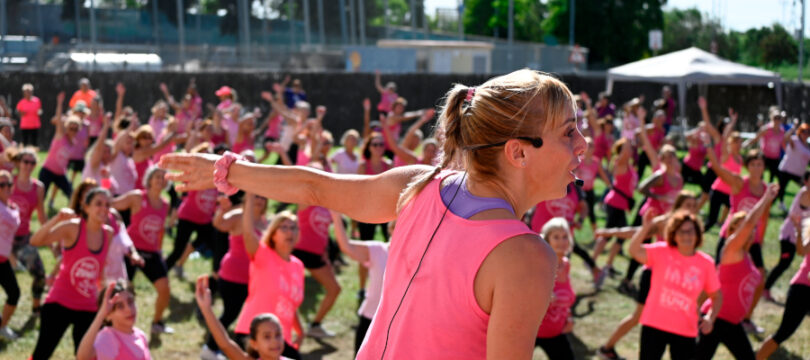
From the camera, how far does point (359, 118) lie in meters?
27.5

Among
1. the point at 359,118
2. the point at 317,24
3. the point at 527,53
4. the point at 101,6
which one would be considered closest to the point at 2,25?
the point at 101,6

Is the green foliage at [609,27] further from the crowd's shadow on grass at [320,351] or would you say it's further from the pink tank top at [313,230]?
the crowd's shadow on grass at [320,351]

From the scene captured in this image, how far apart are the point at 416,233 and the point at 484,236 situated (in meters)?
0.22

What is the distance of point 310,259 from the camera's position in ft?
28.6

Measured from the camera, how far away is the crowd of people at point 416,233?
197 centimetres

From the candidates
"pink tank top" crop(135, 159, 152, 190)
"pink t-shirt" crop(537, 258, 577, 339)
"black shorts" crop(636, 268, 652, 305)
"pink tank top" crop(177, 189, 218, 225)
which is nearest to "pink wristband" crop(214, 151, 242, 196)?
"pink t-shirt" crop(537, 258, 577, 339)

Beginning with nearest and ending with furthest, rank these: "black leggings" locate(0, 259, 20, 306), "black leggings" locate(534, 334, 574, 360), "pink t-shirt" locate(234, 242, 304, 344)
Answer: "pink t-shirt" locate(234, 242, 304, 344) < "black leggings" locate(534, 334, 574, 360) < "black leggings" locate(0, 259, 20, 306)

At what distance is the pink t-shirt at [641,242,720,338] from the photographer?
642cm

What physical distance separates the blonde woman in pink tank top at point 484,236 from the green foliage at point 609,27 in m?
60.4

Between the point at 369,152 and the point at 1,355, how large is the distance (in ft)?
15.9

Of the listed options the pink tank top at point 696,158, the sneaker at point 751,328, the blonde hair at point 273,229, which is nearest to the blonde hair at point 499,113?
the blonde hair at point 273,229

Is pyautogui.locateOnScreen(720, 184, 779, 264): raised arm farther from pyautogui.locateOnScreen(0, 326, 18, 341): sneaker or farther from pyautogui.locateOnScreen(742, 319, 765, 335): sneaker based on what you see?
pyautogui.locateOnScreen(0, 326, 18, 341): sneaker

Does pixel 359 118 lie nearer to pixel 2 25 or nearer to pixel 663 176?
pixel 2 25

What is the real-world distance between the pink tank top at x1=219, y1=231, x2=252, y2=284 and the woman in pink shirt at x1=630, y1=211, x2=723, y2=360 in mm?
3159
